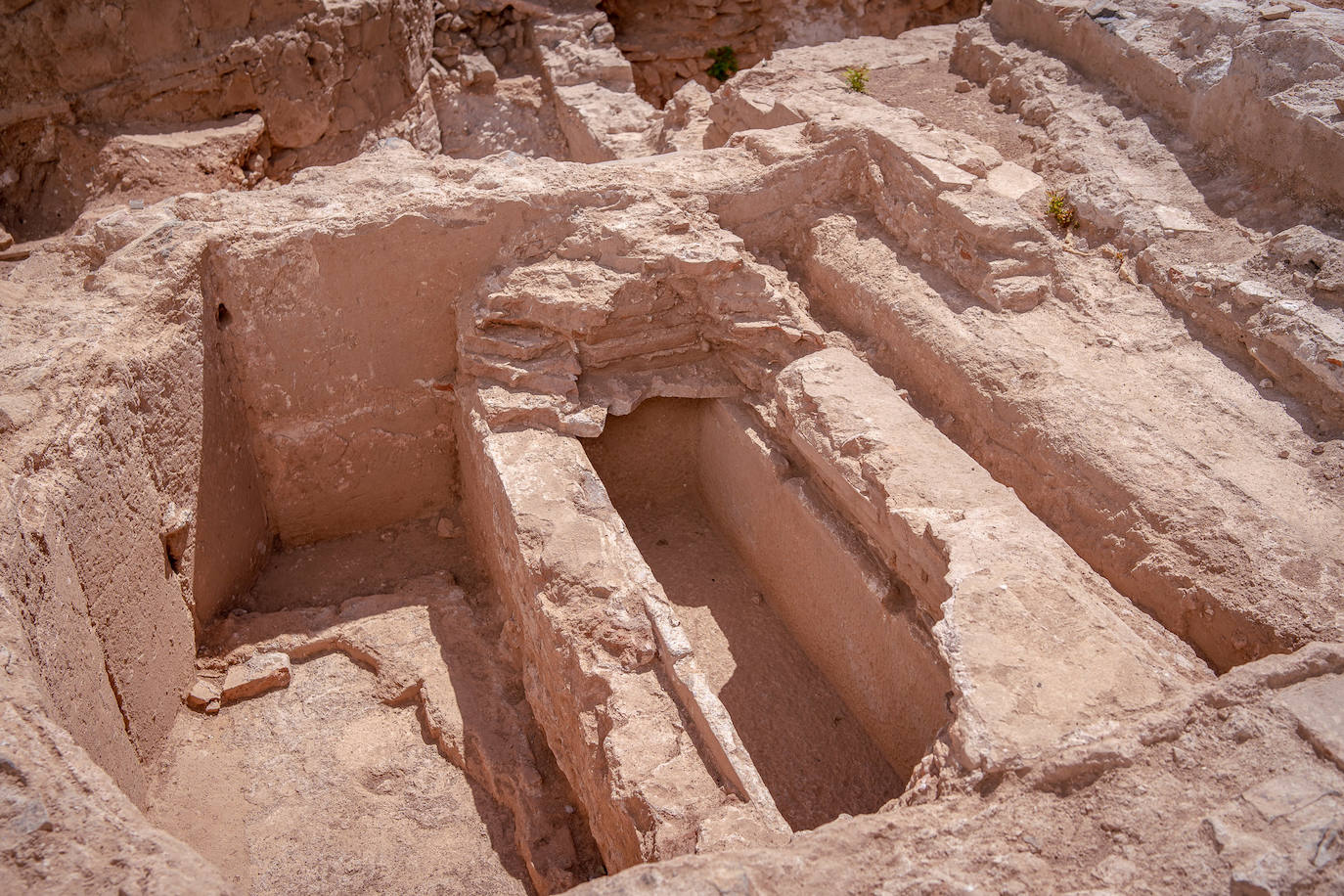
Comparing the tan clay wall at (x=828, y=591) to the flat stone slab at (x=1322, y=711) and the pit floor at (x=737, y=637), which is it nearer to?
the pit floor at (x=737, y=637)

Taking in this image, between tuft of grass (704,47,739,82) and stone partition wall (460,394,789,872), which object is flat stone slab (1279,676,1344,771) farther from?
tuft of grass (704,47,739,82)

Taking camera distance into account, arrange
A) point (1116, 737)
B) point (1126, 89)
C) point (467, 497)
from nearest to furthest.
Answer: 1. point (1116, 737)
2. point (467, 497)
3. point (1126, 89)

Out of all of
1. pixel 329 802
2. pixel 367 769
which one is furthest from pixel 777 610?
pixel 329 802

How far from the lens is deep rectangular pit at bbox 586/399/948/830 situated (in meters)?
3.94

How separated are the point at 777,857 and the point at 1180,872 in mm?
963

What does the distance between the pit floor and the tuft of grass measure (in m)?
6.35

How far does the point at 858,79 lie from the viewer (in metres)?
6.79

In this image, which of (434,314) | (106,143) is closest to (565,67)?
(106,143)

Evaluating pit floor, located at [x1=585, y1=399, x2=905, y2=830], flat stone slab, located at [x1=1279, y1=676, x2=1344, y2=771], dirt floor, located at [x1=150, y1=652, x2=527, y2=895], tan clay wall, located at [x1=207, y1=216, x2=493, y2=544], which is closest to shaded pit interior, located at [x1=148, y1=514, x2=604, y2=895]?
dirt floor, located at [x1=150, y1=652, x2=527, y2=895]

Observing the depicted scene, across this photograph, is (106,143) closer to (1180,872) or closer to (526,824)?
(526,824)

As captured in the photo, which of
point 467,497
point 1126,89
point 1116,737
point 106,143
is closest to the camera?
point 1116,737

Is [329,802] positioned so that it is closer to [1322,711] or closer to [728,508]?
[728,508]

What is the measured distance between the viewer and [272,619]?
15.5 feet

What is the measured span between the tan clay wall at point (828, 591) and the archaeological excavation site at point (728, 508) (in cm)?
3
